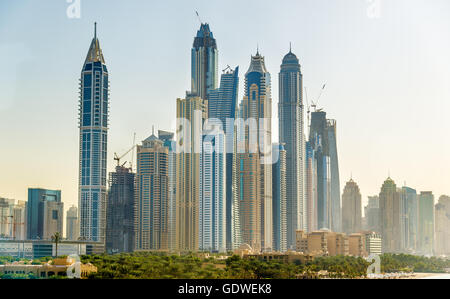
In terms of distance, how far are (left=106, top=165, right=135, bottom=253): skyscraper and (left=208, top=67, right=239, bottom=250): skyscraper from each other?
4.21 metres

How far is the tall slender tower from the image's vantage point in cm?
2508

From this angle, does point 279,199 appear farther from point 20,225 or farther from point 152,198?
point 20,225

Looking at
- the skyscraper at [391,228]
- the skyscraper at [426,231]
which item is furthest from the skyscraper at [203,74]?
the skyscraper at [426,231]

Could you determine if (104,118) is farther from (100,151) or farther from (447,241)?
(447,241)

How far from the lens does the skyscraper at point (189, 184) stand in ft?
76.1

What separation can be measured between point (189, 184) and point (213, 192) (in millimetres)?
1580

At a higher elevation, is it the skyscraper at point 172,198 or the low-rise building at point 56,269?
the skyscraper at point 172,198

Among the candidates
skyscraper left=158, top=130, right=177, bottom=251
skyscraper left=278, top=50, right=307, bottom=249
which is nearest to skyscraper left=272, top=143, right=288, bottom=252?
skyscraper left=278, top=50, right=307, bottom=249

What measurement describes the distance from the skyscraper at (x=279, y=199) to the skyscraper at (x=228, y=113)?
5.71ft

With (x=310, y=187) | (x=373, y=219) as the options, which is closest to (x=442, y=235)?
(x=373, y=219)

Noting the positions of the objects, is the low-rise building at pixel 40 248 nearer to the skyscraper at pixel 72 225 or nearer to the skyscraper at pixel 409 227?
the skyscraper at pixel 72 225

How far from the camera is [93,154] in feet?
85.5

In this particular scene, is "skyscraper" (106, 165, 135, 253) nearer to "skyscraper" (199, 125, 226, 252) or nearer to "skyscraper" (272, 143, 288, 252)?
"skyscraper" (199, 125, 226, 252)
